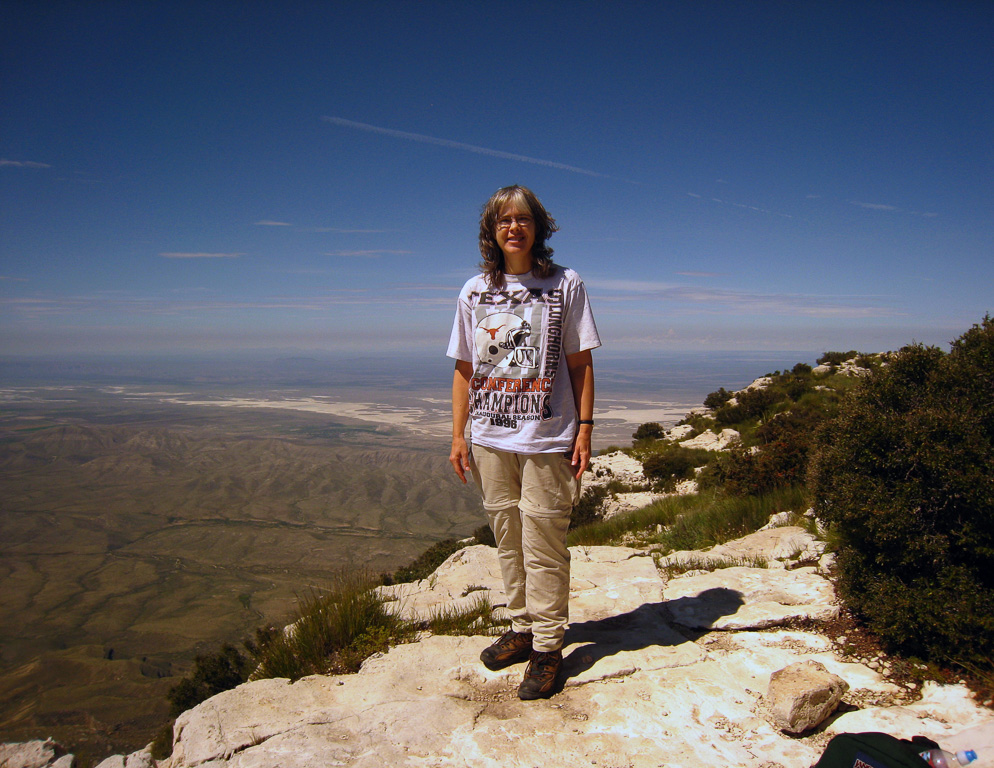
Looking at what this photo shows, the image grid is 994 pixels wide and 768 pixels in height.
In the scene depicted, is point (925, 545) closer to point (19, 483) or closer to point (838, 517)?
point (838, 517)

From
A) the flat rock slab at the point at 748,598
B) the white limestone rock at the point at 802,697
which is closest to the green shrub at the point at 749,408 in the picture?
the flat rock slab at the point at 748,598

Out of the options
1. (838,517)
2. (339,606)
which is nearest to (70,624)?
(339,606)

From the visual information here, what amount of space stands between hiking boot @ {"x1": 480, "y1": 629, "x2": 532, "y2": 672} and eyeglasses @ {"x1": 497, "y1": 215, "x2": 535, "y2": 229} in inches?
87.8

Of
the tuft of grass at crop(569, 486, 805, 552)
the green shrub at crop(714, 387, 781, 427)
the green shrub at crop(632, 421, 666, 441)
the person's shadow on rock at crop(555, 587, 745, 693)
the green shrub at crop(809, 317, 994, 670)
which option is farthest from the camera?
the green shrub at crop(632, 421, 666, 441)

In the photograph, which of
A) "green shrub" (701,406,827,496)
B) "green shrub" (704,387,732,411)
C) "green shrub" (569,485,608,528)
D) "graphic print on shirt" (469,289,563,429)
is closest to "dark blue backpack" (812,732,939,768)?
"graphic print on shirt" (469,289,563,429)

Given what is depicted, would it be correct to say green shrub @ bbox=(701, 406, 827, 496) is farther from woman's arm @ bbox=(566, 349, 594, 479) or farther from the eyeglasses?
the eyeglasses

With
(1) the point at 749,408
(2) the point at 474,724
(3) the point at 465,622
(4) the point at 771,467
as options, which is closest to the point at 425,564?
(3) the point at 465,622

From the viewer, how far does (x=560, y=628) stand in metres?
2.61

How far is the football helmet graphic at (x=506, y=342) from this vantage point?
2541 mm

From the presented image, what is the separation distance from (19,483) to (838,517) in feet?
434

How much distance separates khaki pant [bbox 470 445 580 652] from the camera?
8.26 feet

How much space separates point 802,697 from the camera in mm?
2125

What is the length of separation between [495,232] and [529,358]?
2.30 ft

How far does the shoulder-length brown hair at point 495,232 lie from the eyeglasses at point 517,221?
0.04 metres
